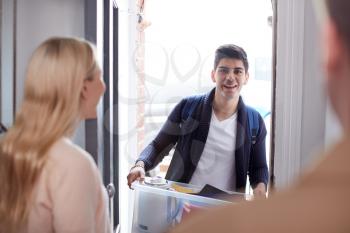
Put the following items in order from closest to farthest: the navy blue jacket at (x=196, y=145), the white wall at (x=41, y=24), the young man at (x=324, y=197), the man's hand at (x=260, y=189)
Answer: the young man at (x=324, y=197) < the white wall at (x=41, y=24) < the man's hand at (x=260, y=189) < the navy blue jacket at (x=196, y=145)

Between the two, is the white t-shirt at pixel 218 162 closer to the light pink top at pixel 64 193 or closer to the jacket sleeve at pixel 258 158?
the jacket sleeve at pixel 258 158

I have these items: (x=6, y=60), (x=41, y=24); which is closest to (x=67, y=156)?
(x=6, y=60)

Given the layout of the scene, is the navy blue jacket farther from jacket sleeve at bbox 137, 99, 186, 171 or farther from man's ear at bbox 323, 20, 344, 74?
man's ear at bbox 323, 20, 344, 74

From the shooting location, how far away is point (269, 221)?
328mm

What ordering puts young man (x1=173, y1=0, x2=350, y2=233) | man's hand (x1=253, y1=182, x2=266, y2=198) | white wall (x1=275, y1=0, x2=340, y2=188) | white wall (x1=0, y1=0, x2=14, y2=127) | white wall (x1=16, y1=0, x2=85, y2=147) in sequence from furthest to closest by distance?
1. man's hand (x1=253, y1=182, x2=266, y2=198)
2. white wall (x1=275, y1=0, x2=340, y2=188)
3. white wall (x1=16, y1=0, x2=85, y2=147)
4. white wall (x1=0, y1=0, x2=14, y2=127)
5. young man (x1=173, y1=0, x2=350, y2=233)

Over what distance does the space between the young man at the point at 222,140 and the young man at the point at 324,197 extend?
5.01 ft

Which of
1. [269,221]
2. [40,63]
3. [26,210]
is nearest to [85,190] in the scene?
[26,210]

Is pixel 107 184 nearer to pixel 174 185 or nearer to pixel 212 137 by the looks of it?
pixel 174 185

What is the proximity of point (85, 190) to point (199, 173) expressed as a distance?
3.50ft

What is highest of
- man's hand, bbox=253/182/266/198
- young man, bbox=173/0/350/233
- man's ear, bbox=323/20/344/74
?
man's ear, bbox=323/20/344/74

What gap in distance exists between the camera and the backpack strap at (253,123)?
1919 millimetres

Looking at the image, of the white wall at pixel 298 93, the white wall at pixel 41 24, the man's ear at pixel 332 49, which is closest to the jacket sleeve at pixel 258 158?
the white wall at pixel 298 93

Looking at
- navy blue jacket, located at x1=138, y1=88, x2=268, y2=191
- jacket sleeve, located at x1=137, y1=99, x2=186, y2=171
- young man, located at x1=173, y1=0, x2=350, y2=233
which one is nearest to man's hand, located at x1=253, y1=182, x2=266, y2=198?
navy blue jacket, located at x1=138, y1=88, x2=268, y2=191

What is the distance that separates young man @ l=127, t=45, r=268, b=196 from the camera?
190 cm
